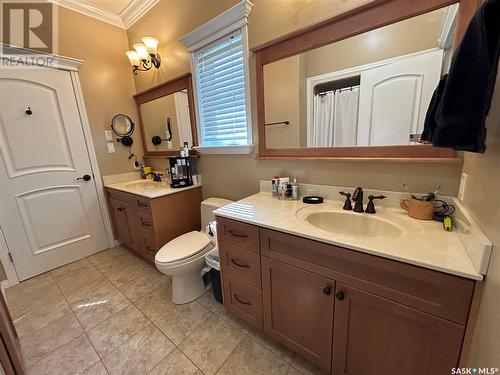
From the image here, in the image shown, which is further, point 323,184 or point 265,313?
point 323,184

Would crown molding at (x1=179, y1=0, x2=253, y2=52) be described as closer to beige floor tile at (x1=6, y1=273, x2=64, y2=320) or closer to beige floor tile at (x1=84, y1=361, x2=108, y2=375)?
beige floor tile at (x1=84, y1=361, x2=108, y2=375)

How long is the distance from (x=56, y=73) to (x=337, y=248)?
122 inches

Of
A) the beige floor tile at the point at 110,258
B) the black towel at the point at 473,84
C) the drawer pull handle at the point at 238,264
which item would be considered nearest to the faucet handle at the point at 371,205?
the black towel at the point at 473,84

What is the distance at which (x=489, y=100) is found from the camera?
0.59 meters

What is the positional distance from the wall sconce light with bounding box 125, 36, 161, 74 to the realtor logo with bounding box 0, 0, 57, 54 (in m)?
0.72

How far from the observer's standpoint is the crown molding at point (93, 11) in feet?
7.07

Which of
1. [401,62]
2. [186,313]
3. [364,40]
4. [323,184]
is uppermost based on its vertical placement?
[364,40]

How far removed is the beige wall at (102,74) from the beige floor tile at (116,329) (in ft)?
5.77

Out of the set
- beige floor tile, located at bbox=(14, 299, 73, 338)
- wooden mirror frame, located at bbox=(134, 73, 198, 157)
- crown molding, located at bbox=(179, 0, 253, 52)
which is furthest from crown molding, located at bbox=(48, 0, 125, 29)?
beige floor tile, located at bbox=(14, 299, 73, 338)

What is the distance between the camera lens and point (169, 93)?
2342 mm

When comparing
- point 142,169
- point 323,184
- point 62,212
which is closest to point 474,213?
point 323,184

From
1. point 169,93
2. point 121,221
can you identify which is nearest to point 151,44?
point 169,93

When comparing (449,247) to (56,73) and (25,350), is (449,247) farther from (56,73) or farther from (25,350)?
(56,73)

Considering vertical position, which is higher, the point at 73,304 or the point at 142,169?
the point at 142,169
